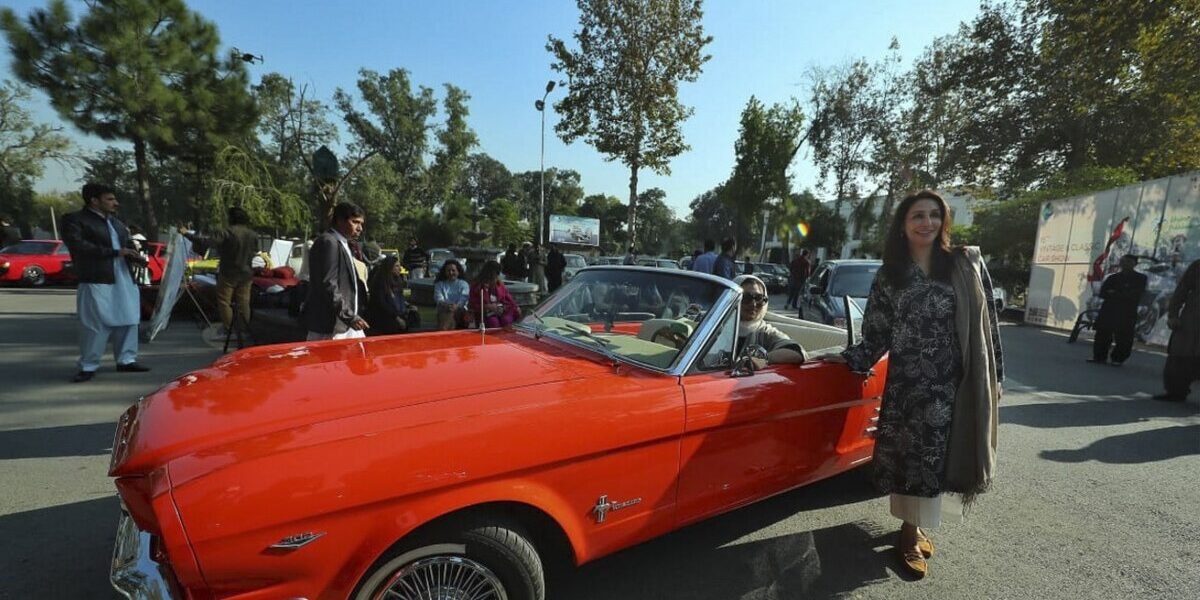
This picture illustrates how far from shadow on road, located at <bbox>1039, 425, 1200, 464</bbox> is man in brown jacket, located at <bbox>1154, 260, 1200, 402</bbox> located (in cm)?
146

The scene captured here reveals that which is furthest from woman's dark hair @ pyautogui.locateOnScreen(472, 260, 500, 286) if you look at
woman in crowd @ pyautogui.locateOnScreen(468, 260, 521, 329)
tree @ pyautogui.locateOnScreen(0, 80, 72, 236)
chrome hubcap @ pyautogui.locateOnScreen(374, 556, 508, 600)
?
tree @ pyautogui.locateOnScreen(0, 80, 72, 236)

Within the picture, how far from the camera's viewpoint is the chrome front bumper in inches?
58.7

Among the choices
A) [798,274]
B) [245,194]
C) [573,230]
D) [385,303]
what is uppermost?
[245,194]

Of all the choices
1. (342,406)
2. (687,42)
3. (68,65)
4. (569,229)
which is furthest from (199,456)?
(569,229)

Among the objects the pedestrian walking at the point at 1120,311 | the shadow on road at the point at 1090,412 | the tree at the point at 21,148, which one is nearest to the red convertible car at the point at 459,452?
the shadow on road at the point at 1090,412

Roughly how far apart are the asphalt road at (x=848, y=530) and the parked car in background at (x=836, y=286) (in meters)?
3.59

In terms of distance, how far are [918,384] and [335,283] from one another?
374 cm

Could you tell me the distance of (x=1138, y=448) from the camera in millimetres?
4688

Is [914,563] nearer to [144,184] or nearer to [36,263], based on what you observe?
[36,263]

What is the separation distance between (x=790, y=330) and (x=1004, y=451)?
7.59ft

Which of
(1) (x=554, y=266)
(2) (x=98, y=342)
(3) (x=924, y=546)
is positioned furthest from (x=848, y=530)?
(1) (x=554, y=266)

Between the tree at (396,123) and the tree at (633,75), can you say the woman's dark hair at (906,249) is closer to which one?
the tree at (633,75)

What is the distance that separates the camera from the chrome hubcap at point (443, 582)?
173cm

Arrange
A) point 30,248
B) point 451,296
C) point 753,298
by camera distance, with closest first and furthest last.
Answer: point 753,298, point 451,296, point 30,248
